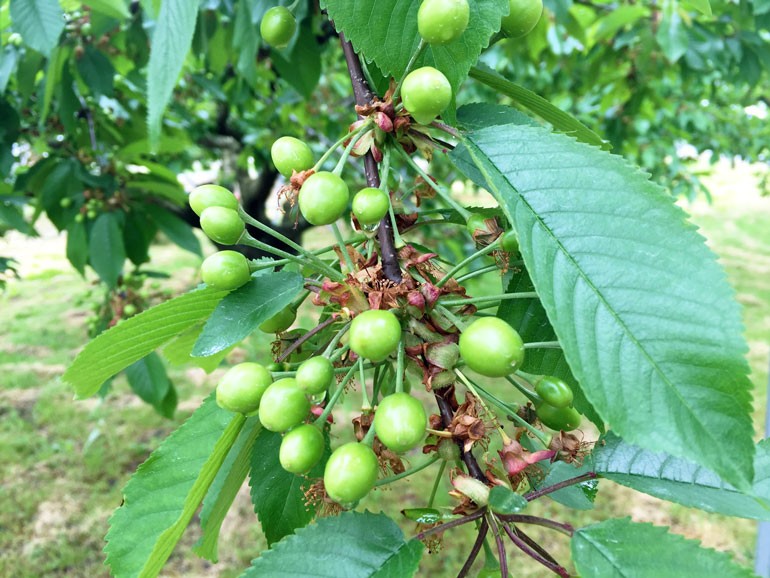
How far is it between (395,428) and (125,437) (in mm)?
5280

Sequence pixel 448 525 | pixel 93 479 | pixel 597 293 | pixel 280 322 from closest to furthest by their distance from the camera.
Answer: pixel 597 293 → pixel 448 525 → pixel 280 322 → pixel 93 479

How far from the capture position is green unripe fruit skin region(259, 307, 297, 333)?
3.26 ft

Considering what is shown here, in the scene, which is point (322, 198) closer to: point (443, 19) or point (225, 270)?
point (225, 270)

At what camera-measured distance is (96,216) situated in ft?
10.2

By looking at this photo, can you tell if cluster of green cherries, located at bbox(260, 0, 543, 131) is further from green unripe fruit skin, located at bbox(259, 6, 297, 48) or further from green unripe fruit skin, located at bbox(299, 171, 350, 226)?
green unripe fruit skin, located at bbox(259, 6, 297, 48)

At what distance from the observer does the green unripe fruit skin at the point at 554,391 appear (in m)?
0.85

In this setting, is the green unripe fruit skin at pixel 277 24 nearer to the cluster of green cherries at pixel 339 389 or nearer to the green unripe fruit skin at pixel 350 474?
the cluster of green cherries at pixel 339 389

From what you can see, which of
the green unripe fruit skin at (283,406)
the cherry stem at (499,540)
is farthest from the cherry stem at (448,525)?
the green unripe fruit skin at (283,406)

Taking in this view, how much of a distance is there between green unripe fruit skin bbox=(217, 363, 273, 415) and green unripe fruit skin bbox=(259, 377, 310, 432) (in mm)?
39

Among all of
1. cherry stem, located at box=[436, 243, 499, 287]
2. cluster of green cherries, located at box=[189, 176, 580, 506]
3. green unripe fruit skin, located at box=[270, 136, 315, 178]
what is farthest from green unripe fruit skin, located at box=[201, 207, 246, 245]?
cherry stem, located at box=[436, 243, 499, 287]

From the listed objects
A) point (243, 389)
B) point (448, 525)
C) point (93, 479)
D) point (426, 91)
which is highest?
point (426, 91)

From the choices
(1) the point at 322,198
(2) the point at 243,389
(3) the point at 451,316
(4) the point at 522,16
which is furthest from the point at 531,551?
(4) the point at 522,16

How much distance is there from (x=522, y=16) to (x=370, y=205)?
15.9 inches

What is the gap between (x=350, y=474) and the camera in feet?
2.51
